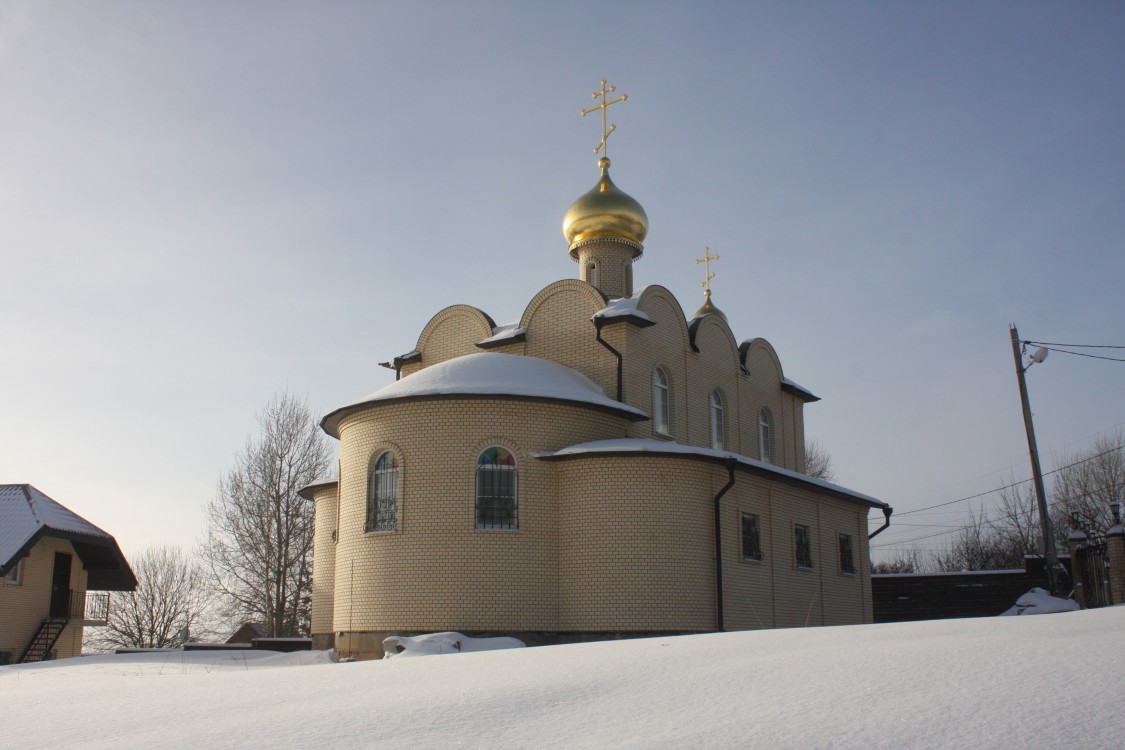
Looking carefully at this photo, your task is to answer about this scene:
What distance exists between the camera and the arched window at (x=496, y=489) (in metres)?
14.3

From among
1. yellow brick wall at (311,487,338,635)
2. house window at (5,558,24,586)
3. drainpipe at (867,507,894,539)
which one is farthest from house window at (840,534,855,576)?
house window at (5,558,24,586)

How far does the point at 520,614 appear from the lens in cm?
1393

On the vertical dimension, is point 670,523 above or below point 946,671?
above

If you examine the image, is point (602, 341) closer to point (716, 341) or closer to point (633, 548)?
point (716, 341)

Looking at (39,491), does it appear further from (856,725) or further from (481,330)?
(856,725)

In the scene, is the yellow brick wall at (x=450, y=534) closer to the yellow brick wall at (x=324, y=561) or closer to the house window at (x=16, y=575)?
the yellow brick wall at (x=324, y=561)

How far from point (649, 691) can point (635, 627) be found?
8.07 m

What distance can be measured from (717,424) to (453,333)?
522 cm

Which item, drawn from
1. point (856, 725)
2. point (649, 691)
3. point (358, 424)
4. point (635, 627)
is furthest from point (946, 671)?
point (358, 424)

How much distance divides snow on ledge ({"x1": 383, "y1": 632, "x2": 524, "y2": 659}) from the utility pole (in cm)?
911

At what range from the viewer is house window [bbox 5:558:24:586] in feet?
63.3

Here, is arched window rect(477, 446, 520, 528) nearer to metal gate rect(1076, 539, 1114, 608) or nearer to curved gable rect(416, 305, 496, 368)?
curved gable rect(416, 305, 496, 368)

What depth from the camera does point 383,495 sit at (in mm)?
14711

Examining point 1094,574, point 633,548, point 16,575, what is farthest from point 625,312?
point 16,575
